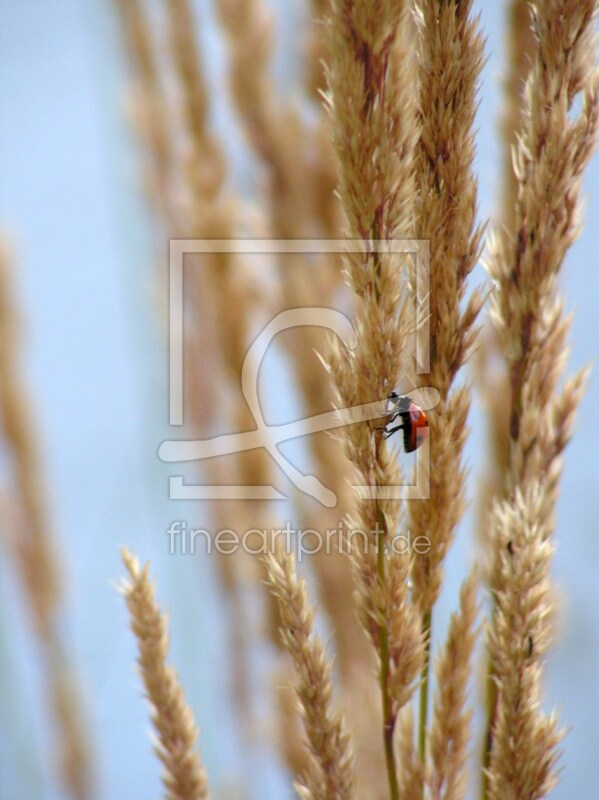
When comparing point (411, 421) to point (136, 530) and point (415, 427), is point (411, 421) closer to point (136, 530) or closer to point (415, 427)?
point (415, 427)

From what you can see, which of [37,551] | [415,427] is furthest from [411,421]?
[37,551]

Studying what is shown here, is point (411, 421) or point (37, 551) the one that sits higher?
point (411, 421)

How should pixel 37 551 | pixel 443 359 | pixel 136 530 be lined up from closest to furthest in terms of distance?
pixel 443 359, pixel 37 551, pixel 136 530

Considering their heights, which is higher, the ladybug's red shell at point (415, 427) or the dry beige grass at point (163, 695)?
the ladybug's red shell at point (415, 427)

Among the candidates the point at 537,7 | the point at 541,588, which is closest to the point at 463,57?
the point at 537,7

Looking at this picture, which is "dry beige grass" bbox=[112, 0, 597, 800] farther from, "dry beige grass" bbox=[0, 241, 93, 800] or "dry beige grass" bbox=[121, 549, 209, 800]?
"dry beige grass" bbox=[0, 241, 93, 800]

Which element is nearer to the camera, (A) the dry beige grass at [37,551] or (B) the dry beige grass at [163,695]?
(B) the dry beige grass at [163,695]

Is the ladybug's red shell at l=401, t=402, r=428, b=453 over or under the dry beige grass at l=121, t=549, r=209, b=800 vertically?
over

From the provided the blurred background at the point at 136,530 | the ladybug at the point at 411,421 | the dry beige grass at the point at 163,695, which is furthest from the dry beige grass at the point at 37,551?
the ladybug at the point at 411,421

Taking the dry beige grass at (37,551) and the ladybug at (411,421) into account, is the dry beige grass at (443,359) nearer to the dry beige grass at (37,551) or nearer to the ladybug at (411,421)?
the ladybug at (411,421)

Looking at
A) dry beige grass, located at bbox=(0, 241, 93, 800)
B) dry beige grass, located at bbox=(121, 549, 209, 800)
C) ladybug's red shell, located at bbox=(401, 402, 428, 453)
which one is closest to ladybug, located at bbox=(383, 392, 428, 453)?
ladybug's red shell, located at bbox=(401, 402, 428, 453)

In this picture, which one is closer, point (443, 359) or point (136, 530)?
point (443, 359)

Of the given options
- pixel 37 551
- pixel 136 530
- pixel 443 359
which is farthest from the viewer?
pixel 136 530
